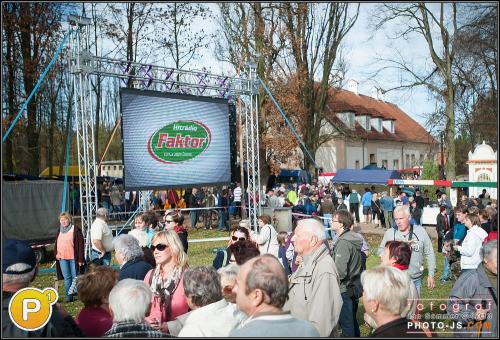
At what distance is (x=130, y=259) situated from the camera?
205 inches

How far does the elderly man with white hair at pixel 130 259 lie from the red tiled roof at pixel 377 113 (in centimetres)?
3490

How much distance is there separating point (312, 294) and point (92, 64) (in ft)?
32.4

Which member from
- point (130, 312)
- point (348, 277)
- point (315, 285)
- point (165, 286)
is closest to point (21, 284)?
point (130, 312)

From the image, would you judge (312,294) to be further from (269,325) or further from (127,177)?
(127,177)

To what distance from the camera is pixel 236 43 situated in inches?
1246

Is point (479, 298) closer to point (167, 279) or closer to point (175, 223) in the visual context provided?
point (167, 279)

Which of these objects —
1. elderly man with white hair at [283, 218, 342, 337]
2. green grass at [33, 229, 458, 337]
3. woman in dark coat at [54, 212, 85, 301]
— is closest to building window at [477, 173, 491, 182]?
green grass at [33, 229, 458, 337]

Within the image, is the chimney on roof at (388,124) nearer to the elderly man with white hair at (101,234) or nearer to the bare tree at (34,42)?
the bare tree at (34,42)

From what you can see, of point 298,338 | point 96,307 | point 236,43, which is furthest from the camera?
point 236,43

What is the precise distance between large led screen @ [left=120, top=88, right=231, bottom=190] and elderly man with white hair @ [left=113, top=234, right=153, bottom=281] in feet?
29.5

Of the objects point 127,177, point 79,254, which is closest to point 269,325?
point 79,254

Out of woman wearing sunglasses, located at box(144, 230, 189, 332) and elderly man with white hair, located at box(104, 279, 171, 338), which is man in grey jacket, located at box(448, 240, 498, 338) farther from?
elderly man with white hair, located at box(104, 279, 171, 338)

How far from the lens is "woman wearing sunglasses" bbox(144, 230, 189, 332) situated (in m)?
4.51

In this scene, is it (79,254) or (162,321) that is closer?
(162,321)
